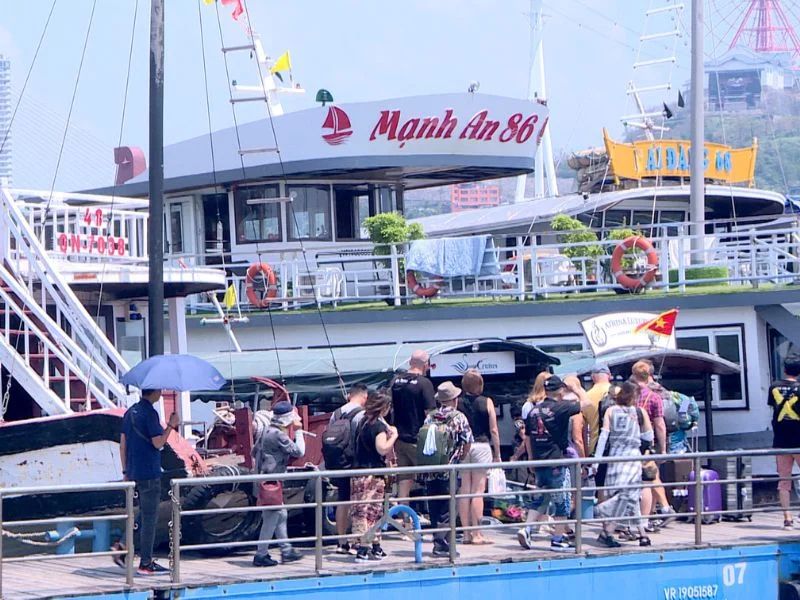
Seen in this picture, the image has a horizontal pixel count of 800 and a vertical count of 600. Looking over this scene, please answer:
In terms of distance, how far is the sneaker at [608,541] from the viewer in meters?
12.0

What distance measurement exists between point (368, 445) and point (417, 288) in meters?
8.78

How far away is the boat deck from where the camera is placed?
33.7 feet

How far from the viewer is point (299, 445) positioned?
1145 cm

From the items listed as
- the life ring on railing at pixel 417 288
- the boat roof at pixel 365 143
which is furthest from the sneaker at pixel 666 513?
the boat roof at pixel 365 143

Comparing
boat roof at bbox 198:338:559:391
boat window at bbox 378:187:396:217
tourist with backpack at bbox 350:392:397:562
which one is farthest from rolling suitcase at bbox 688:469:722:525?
boat window at bbox 378:187:396:217

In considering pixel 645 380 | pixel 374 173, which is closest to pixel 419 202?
pixel 374 173

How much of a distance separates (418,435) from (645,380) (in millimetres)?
2524

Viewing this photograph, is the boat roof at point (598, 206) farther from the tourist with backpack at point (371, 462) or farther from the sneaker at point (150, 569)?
the sneaker at point (150, 569)

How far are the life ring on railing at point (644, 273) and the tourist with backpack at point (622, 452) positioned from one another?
→ 22.2 feet

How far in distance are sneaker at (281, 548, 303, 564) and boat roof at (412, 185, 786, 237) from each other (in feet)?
49.2

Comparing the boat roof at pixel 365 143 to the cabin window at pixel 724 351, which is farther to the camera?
the boat roof at pixel 365 143

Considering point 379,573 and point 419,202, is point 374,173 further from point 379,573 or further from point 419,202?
point 419,202

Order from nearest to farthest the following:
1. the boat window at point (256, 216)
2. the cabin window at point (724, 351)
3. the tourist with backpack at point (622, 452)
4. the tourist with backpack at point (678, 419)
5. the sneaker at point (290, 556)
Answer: the sneaker at point (290, 556) < the tourist with backpack at point (622, 452) < the tourist with backpack at point (678, 419) < the cabin window at point (724, 351) < the boat window at point (256, 216)

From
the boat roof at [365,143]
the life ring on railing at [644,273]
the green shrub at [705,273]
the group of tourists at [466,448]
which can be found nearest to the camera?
the group of tourists at [466,448]
